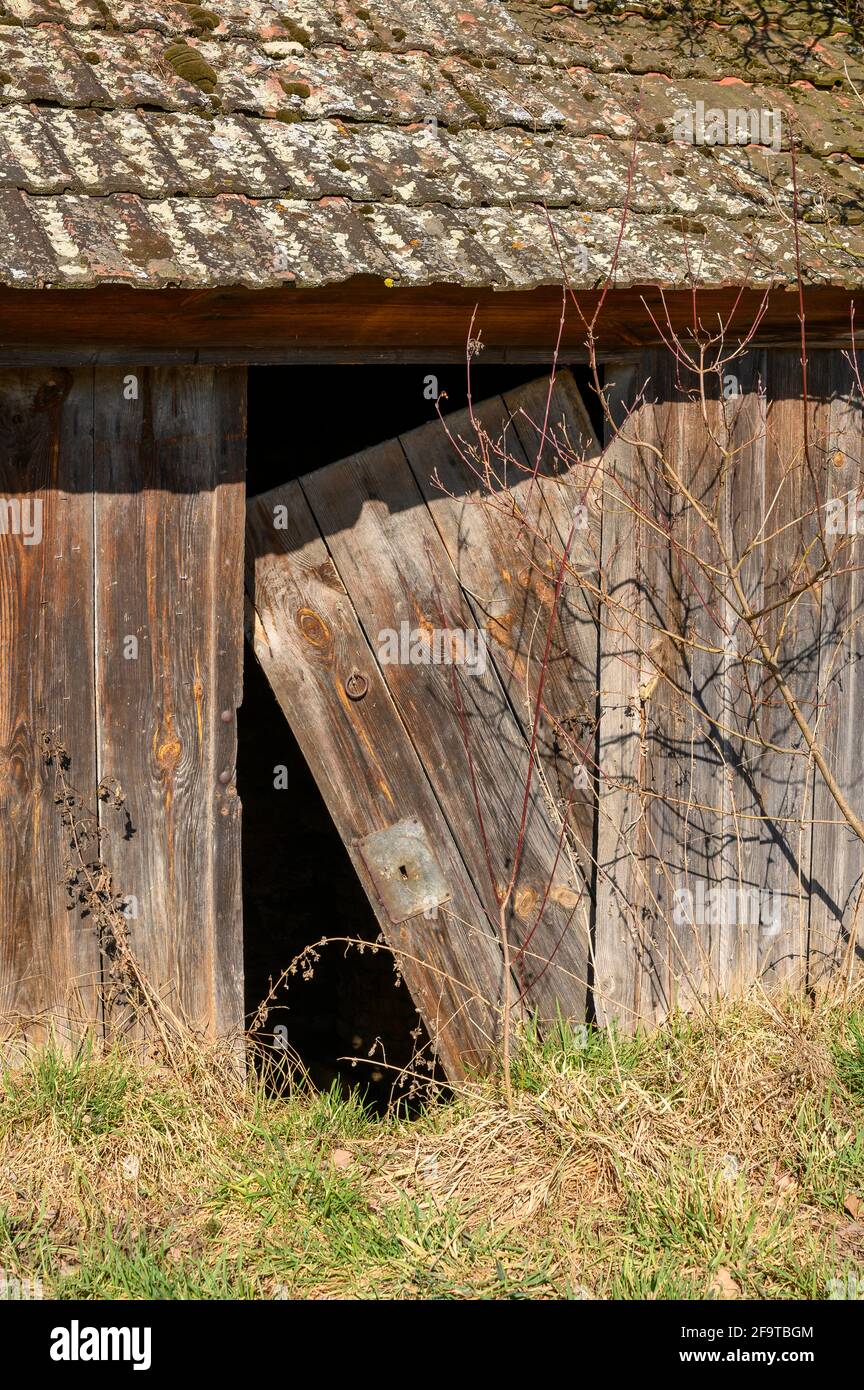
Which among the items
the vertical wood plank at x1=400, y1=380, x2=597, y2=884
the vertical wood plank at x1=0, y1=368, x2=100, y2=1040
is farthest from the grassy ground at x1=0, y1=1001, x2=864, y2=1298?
the vertical wood plank at x1=400, y1=380, x2=597, y2=884

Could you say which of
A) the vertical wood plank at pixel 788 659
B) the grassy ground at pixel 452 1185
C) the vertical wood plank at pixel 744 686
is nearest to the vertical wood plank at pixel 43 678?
the grassy ground at pixel 452 1185

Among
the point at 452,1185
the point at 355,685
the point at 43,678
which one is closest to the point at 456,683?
the point at 355,685

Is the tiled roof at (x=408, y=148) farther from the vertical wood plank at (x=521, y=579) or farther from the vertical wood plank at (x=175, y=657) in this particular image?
the vertical wood plank at (x=521, y=579)

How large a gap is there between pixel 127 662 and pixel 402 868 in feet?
3.70

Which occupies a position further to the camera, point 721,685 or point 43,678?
point 721,685

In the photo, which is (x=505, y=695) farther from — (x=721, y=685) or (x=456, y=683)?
(x=721, y=685)

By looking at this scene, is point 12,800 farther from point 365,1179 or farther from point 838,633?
point 838,633

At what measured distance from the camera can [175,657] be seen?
3.62 meters

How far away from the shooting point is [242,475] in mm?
3623

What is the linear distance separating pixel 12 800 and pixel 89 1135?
0.92 meters

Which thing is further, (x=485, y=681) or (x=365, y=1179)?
(x=485, y=681)

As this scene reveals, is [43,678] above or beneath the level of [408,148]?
beneath

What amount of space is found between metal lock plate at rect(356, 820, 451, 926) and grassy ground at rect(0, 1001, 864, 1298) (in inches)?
24.1
